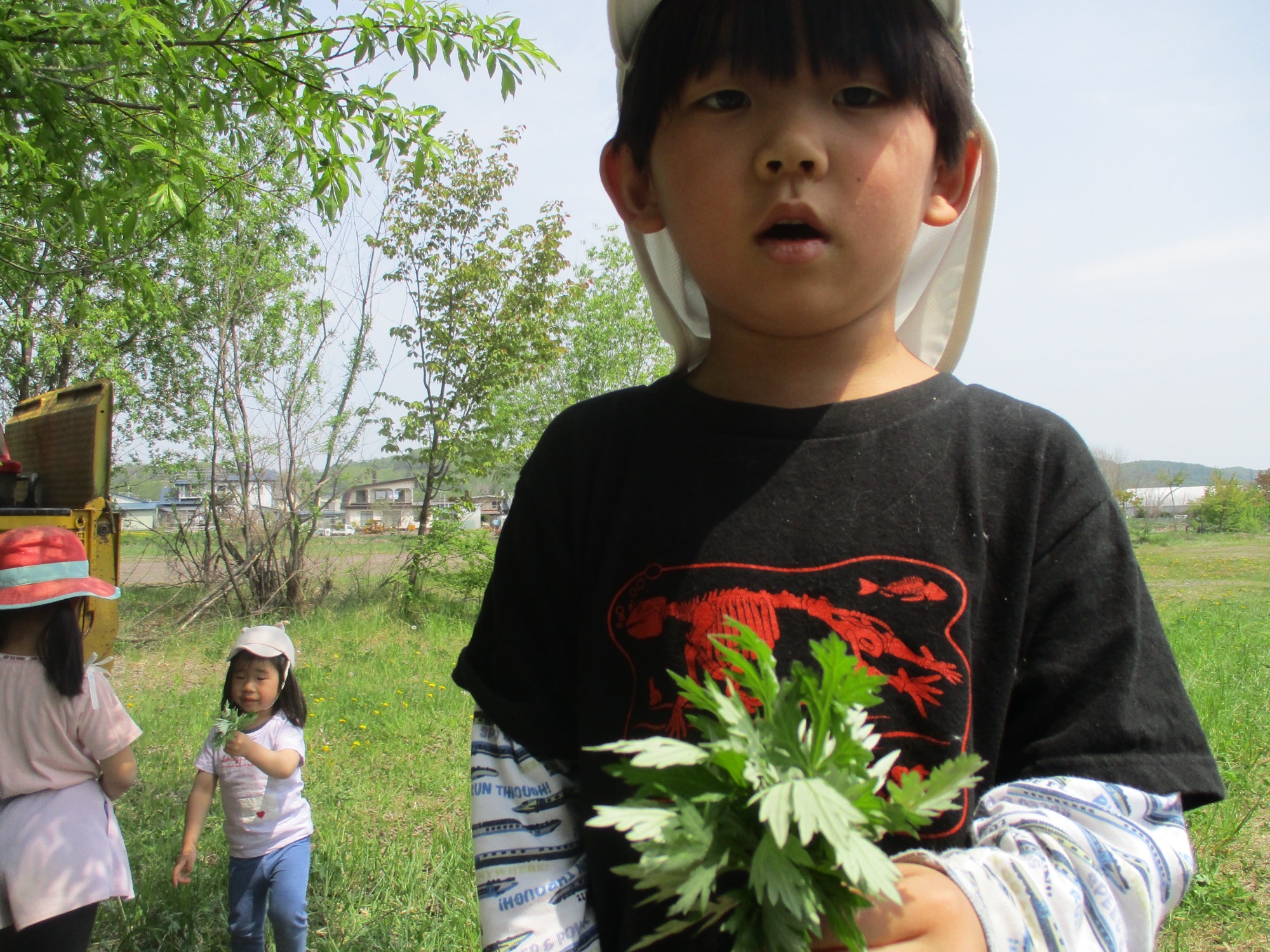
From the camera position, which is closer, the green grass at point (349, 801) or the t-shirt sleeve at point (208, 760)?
the t-shirt sleeve at point (208, 760)

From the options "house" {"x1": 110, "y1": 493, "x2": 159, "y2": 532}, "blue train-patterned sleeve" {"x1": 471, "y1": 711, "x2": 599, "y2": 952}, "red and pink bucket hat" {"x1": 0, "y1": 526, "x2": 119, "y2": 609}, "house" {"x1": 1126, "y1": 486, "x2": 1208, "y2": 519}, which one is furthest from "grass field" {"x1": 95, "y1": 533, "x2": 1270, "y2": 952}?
"house" {"x1": 1126, "y1": 486, "x2": 1208, "y2": 519}

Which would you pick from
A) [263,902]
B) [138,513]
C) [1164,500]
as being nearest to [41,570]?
[263,902]

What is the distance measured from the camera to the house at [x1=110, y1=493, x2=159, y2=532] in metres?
11.5

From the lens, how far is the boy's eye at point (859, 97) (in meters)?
1.02

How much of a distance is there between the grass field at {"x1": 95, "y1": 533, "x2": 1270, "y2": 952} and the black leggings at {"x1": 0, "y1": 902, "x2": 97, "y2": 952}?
69 cm

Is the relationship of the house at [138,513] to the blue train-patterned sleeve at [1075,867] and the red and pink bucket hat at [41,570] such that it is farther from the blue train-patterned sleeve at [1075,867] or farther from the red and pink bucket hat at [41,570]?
the blue train-patterned sleeve at [1075,867]

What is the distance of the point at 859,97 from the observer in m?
1.03

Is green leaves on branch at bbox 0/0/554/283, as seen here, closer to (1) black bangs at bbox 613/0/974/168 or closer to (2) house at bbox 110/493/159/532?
(1) black bangs at bbox 613/0/974/168

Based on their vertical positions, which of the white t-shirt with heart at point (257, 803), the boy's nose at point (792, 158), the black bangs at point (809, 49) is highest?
the black bangs at point (809, 49)

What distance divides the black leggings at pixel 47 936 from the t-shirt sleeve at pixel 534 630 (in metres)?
2.77

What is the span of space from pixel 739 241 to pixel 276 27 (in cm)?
479

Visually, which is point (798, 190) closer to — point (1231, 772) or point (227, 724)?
point (227, 724)

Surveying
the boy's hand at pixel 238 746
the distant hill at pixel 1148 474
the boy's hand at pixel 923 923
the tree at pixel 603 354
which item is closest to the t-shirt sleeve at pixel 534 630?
the boy's hand at pixel 923 923

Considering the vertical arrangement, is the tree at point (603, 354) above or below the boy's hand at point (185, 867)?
above
